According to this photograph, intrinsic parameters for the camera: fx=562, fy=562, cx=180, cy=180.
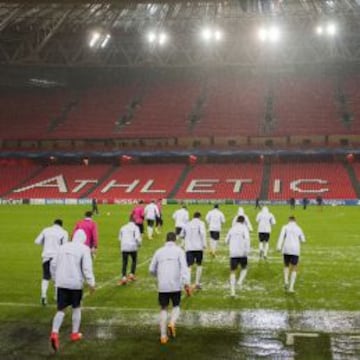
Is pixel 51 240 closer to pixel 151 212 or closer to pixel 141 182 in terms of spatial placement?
pixel 151 212

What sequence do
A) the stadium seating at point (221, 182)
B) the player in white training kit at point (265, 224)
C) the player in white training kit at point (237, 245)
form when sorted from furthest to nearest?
1. the stadium seating at point (221, 182)
2. the player in white training kit at point (265, 224)
3. the player in white training kit at point (237, 245)

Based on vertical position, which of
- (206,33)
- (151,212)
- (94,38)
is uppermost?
(94,38)

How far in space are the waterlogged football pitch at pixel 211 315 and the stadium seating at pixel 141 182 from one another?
35.3 metres

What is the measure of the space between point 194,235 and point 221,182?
149ft

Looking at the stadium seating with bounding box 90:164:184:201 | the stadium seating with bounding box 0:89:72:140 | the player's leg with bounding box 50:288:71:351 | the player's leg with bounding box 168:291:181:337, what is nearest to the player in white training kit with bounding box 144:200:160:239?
the player's leg with bounding box 168:291:181:337

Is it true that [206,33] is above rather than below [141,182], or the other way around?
above

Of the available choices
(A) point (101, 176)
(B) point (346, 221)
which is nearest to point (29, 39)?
(A) point (101, 176)

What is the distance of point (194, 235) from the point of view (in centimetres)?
1567

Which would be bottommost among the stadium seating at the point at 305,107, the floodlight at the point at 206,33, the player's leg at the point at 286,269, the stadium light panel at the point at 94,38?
the player's leg at the point at 286,269

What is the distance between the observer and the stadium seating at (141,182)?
5872 cm

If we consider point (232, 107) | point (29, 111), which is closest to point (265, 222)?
point (232, 107)

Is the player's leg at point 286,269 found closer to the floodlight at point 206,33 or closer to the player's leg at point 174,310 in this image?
the player's leg at point 174,310

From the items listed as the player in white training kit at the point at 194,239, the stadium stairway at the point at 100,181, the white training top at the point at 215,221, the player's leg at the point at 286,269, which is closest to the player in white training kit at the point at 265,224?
the white training top at the point at 215,221

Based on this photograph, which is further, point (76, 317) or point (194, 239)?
point (194, 239)
